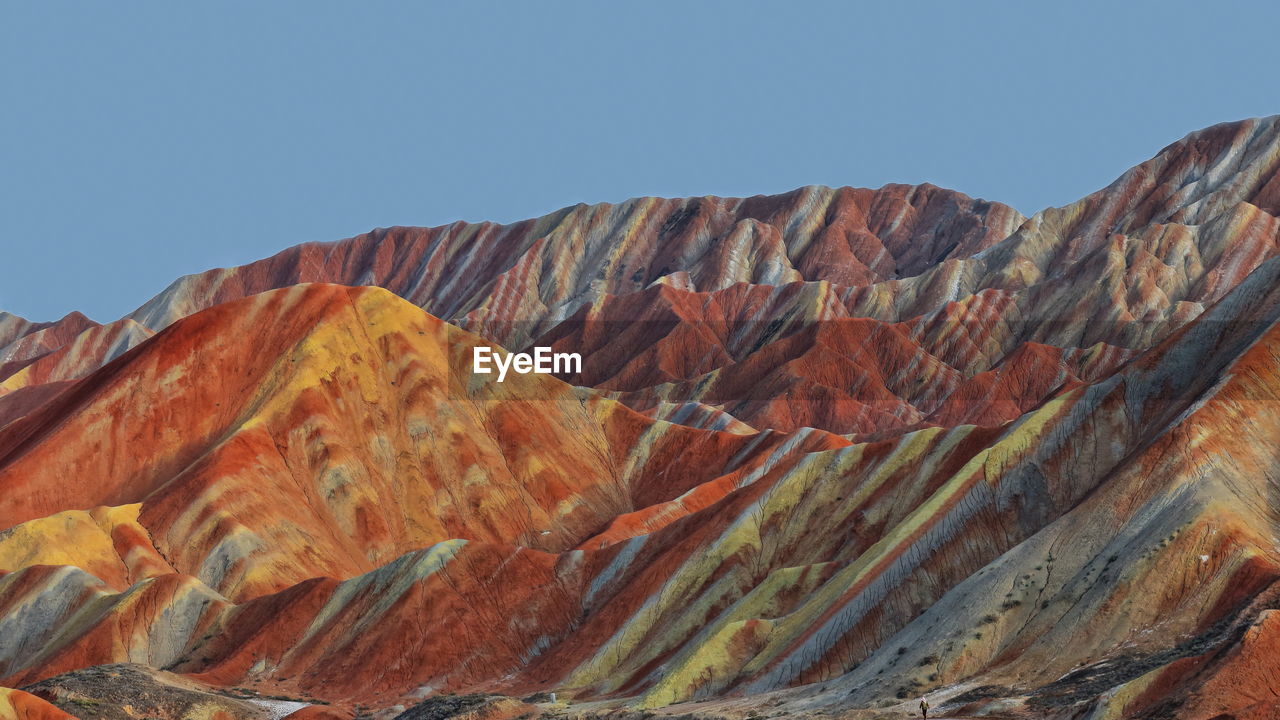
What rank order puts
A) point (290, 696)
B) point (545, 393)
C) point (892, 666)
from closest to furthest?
point (892, 666) < point (290, 696) < point (545, 393)

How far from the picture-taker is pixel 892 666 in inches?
2805

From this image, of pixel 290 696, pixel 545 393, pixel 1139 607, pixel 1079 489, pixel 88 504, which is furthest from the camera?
pixel 545 393

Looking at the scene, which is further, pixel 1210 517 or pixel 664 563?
pixel 664 563

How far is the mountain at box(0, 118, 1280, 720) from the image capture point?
→ 2655 inches

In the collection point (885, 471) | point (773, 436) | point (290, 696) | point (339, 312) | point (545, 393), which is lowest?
point (290, 696)

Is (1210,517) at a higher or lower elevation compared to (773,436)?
lower

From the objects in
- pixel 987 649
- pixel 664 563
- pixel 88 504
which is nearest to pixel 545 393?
pixel 88 504

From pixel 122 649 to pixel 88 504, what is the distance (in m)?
30.7

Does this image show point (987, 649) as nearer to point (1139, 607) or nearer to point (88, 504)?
point (1139, 607)

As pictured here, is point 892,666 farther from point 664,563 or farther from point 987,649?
point 664,563

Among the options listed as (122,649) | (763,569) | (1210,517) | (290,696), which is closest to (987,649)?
(1210,517)

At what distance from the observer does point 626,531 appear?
124 metres

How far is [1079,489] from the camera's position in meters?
81.2

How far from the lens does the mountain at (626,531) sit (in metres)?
67.4
